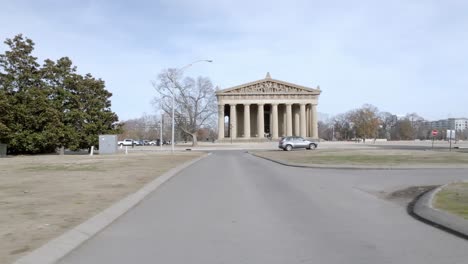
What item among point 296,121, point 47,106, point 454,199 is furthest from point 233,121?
point 454,199

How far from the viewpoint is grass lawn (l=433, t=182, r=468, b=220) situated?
9.72 meters

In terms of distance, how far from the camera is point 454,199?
37.3ft

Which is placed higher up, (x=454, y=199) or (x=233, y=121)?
(x=233, y=121)

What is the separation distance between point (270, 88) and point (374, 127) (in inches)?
1556

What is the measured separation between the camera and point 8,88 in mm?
47812

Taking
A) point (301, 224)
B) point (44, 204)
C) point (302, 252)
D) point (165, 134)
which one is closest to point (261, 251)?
point (302, 252)

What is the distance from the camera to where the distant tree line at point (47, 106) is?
4691 centimetres

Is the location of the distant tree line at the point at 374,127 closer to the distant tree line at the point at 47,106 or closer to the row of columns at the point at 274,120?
the row of columns at the point at 274,120

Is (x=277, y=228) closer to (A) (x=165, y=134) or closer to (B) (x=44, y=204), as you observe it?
(B) (x=44, y=204)

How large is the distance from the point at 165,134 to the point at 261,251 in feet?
457

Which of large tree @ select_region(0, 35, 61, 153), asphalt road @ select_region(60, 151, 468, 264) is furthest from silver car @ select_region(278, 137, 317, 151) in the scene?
asphalt road @ select_region(60, 151, 468, 264)

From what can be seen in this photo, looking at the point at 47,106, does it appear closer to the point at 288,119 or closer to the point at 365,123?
the point at 288,119

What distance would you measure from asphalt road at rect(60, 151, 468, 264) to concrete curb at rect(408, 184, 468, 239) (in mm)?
226

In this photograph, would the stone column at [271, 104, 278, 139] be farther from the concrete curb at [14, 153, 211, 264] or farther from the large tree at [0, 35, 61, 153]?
the concrete curb at [14, 153, 211, 264]
